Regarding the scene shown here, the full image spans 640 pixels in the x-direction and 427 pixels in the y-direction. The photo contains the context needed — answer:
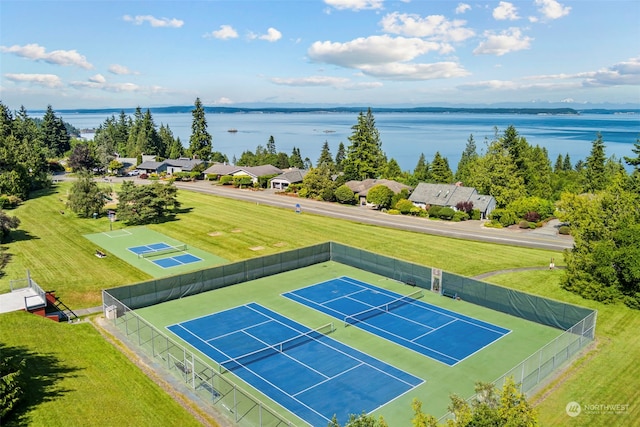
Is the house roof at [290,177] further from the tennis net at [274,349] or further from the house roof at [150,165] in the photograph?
the tennis net at [274,349]

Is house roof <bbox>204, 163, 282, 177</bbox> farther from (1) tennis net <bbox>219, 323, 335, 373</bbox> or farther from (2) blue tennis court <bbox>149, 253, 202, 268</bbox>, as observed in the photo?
(1) tennis net <bbox>219, 323, 335, 373</bbox>

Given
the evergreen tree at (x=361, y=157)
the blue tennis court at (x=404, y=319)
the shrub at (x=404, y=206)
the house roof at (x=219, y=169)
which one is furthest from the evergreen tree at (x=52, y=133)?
the blue tennis court at (x=404, y=319)

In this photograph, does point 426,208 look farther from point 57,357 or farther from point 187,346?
point 57,357

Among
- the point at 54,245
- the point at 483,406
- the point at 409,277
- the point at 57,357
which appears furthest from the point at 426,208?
the point at 483,406

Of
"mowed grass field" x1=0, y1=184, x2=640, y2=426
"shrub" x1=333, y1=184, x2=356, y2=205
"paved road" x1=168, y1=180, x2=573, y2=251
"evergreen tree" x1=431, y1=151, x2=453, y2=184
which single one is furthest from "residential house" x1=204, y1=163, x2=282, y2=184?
"evergreen tree" x1=431, y1=151, x2=453, y2=184

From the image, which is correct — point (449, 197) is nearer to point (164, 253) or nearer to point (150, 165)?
point (164, 253)

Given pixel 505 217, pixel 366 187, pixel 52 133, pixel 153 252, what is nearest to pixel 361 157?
pixel 366 187
